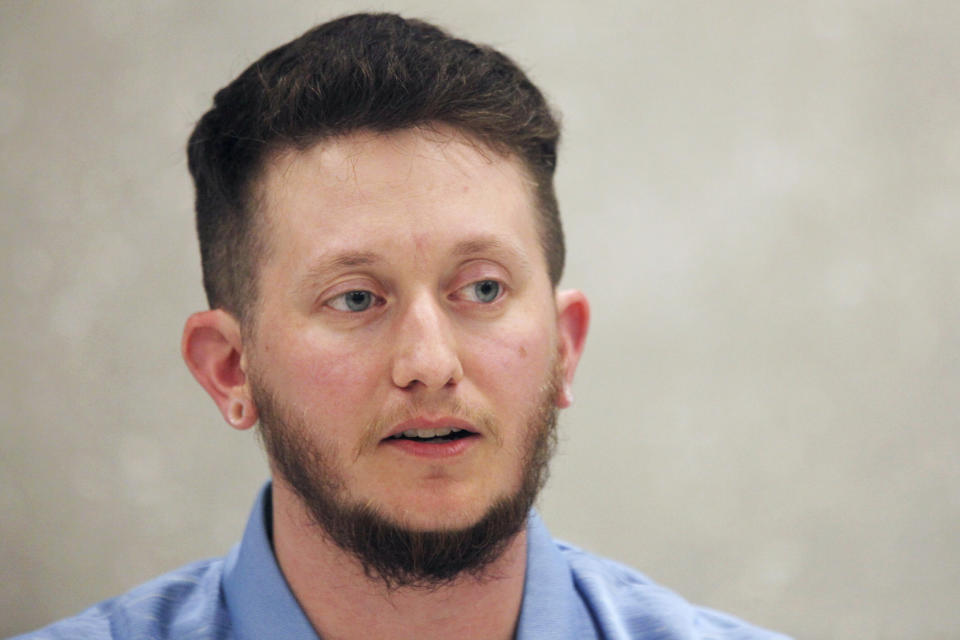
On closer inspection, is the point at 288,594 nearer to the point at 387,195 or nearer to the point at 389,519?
the point at 389,519

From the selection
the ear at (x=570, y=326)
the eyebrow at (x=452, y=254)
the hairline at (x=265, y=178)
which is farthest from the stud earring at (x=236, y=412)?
the ear at (x=570, y=326)

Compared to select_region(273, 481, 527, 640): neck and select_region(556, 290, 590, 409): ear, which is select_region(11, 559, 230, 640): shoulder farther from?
select_region(556, 290, 590, 409): ear

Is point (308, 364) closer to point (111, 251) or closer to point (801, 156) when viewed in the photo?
point (111, 251)

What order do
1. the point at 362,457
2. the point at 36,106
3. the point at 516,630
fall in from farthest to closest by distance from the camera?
the point at 36,106
the point at 516,630
the point at 362,457

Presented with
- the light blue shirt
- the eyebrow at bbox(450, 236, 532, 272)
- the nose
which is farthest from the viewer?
the light blue shirt

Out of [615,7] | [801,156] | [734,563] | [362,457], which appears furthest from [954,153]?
[362,457]

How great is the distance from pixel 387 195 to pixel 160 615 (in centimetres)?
76

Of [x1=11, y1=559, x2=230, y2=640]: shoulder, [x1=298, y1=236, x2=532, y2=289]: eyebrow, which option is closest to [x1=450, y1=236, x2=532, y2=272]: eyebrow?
[x1=298, y1=236, x2=532, y2=289]: eyebrow

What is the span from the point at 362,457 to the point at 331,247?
29 cm

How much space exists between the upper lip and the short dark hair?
0.32 meters

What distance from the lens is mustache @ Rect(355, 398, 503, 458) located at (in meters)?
1.59

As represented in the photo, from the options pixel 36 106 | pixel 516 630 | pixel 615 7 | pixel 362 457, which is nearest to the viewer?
pixel 362 457

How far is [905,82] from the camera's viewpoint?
2697mm

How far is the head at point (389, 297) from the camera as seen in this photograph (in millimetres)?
1610
